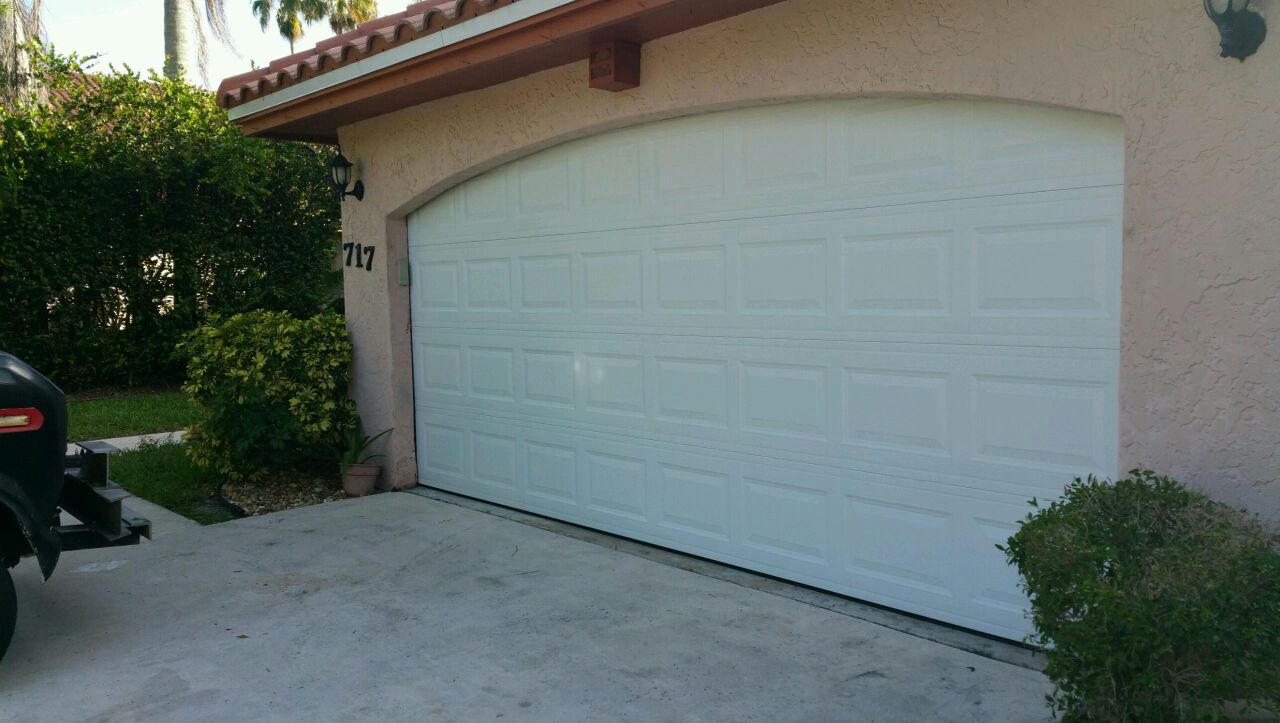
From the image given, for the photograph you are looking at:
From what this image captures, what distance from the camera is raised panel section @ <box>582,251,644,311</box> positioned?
5.89 m

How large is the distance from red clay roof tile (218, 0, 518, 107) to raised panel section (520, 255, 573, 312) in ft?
5.35

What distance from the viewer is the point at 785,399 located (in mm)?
5086

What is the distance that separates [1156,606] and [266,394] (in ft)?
21.1

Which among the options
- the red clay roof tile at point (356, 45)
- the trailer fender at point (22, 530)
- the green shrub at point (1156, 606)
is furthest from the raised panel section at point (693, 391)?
the trailer fender at point (22, 530)

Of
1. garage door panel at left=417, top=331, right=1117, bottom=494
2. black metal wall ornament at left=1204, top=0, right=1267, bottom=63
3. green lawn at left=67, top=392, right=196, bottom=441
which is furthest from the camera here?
green lawn at left=67, top=392, right=196, bottom=441

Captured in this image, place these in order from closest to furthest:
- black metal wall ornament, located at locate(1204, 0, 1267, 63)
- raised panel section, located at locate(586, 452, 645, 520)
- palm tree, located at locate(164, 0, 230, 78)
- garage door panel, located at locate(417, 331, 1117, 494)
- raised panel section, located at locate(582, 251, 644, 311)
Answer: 1. black metal wall ornament, located at locate(1204, 0, 1267, 63)
2. garage door panel, located at locate(417, 331, 1117, 494)
3. raised panel section, located at locate(582, 251, 644, 311)
4. raised panel section, located at locate(586, 452, 645, 520)
5. palm tree, located at locate(164, 0, 230, 78)

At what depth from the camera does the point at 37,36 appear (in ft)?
42.0

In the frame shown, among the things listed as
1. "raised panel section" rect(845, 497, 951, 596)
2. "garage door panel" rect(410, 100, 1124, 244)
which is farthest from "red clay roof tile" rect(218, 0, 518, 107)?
"raised panel section" rect(845, 497, 951, 596)

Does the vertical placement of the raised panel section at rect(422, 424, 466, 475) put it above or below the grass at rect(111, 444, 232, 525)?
above

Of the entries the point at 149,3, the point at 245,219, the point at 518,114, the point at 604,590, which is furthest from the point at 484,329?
the point at 149,3

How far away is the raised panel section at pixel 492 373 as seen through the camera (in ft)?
22.8

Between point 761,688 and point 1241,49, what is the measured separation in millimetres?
2927

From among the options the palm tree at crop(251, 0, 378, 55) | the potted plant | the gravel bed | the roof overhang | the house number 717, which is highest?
the palm tree at crop(251, 0, 378, 55)

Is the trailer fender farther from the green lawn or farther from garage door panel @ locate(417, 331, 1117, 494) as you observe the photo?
the green lawn
